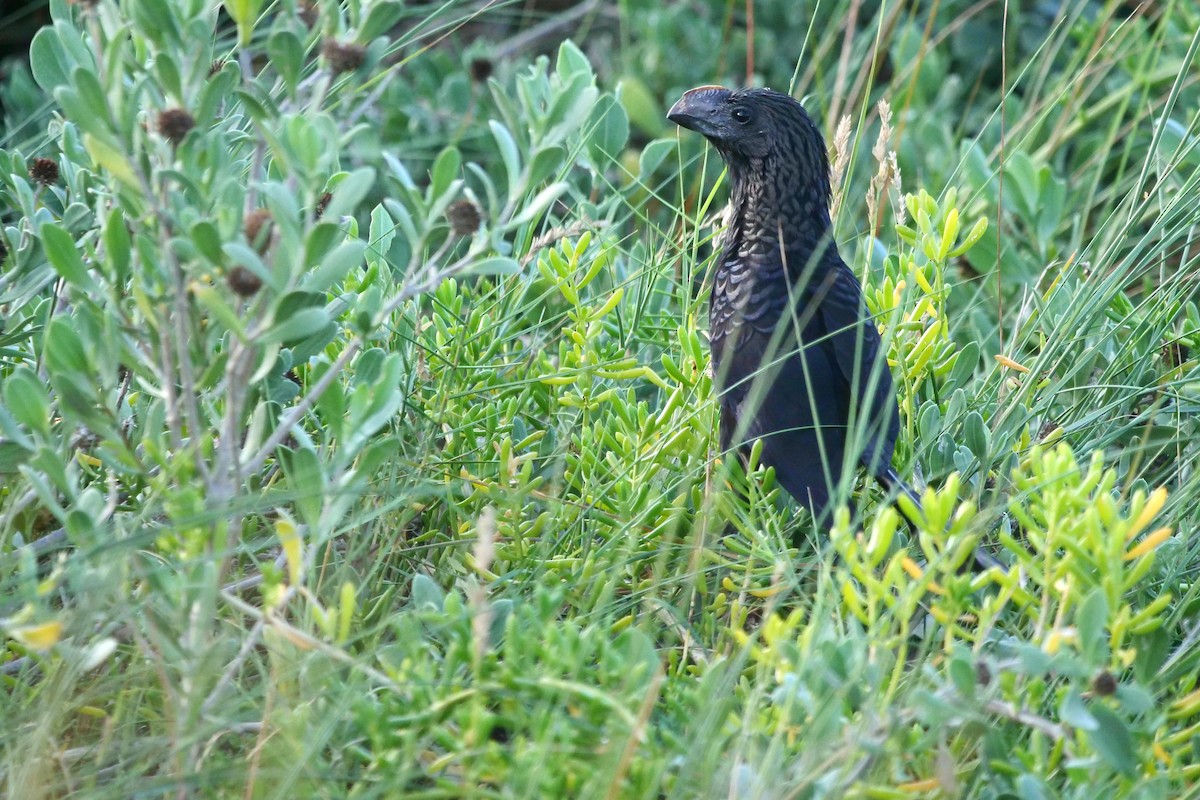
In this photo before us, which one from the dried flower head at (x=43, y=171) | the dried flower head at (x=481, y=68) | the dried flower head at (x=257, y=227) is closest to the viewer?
the dried flower head at (x=257, y=227)

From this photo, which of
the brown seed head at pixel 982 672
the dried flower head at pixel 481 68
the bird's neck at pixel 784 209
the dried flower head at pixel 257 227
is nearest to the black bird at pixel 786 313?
the bird's neck at pixel 784 209

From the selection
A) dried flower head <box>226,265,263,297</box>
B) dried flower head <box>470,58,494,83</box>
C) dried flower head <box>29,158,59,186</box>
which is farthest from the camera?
dried flower head <box>470,58,494,83</box>

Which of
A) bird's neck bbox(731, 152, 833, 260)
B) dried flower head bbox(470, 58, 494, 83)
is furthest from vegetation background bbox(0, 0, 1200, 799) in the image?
dried flower head bbox(470, 58, 494, 83)

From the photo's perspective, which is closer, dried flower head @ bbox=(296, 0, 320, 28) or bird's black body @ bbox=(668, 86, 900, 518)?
dried flower head @ bbox=(296, 0, 320, 28)

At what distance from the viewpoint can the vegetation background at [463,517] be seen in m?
1.46

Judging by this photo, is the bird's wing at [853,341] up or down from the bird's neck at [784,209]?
down

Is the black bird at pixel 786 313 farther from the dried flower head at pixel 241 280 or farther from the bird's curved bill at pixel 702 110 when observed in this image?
the dried flower head at pixel 241 280

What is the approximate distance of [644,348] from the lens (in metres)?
2.70

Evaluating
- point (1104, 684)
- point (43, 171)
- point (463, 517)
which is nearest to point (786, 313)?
point (463, 517)

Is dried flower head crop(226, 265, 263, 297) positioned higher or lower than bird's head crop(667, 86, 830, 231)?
higher

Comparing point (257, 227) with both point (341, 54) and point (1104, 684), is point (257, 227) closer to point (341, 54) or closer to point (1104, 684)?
point (341, 54)

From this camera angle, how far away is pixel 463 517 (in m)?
2.04

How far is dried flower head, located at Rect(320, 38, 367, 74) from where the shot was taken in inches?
60.7

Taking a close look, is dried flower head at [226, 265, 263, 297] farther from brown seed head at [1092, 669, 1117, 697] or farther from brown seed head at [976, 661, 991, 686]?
brown seed head at [1092, 669, 1117, 697]
